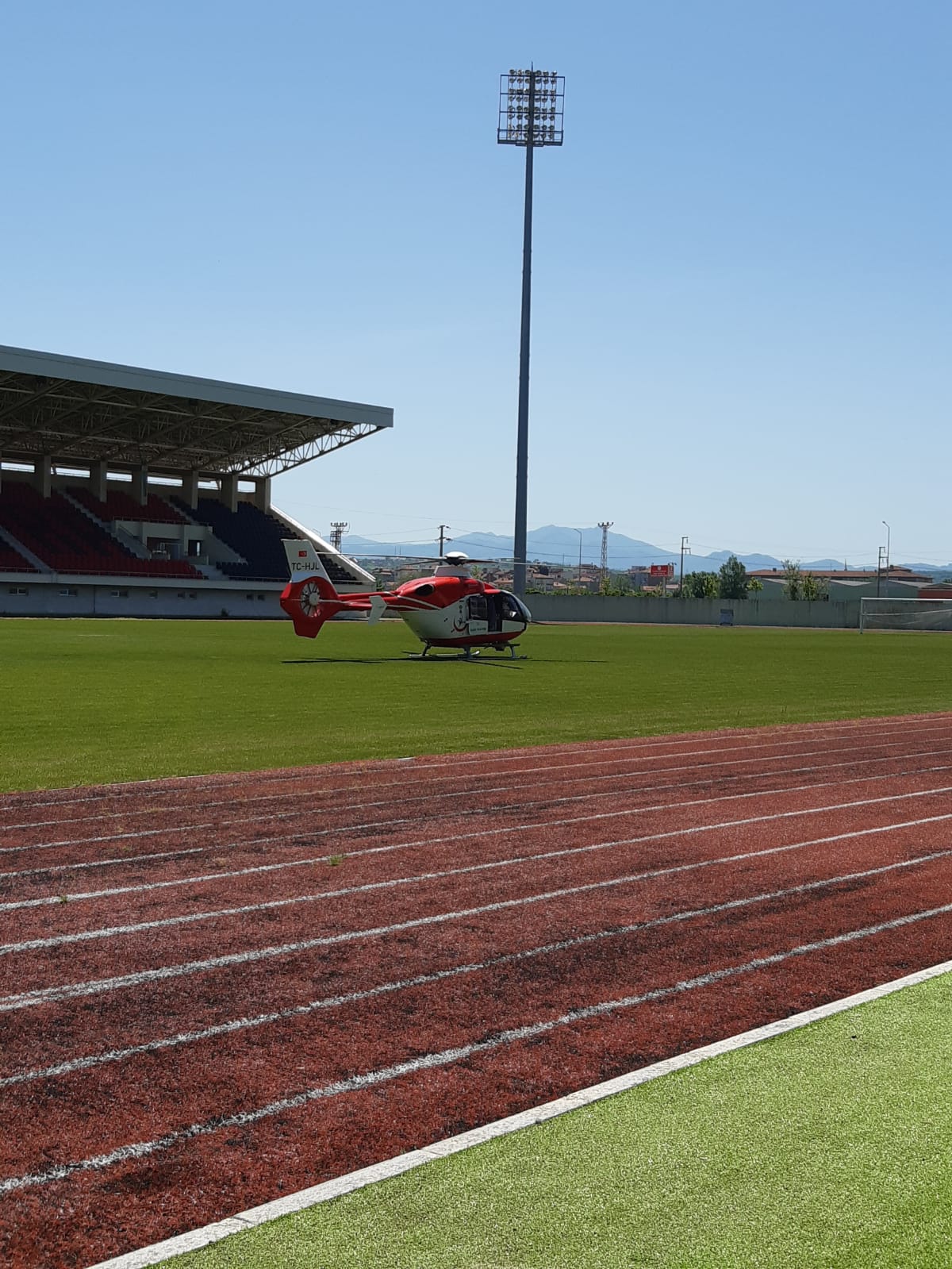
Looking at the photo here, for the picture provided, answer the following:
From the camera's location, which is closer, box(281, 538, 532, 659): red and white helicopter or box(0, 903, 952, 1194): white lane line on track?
box(0, 903, 952, 1194): white lane line on track

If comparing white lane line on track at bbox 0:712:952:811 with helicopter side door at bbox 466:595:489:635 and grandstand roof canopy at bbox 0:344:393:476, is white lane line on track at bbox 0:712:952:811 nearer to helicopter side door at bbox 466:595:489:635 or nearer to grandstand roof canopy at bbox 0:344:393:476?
helicopter side door at bbox 466:595:489:635

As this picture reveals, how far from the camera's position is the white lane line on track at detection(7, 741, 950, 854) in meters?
10.2

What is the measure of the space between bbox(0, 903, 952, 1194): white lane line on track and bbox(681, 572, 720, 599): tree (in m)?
164

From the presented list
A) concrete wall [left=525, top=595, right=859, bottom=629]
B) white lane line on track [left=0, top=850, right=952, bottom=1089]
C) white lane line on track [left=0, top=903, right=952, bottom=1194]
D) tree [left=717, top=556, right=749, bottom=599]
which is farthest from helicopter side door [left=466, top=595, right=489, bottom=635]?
tree [left=717, top=556, right=749, bottom=599]

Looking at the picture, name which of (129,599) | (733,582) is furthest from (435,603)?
(733,582)

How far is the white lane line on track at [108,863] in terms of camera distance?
907 cm

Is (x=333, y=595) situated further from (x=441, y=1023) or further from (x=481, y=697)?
(x=441, y=1023)

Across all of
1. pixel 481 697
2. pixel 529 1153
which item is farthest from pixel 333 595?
pixel 529 1153

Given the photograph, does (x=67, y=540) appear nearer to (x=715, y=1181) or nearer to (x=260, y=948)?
(x=260, y=948)

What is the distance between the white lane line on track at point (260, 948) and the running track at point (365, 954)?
30mm

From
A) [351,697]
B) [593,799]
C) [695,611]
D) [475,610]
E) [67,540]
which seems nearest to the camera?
[593,799]

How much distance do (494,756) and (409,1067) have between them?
1021 centimetres

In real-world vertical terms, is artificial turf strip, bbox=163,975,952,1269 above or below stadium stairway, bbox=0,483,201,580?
below

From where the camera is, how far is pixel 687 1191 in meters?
4.32
